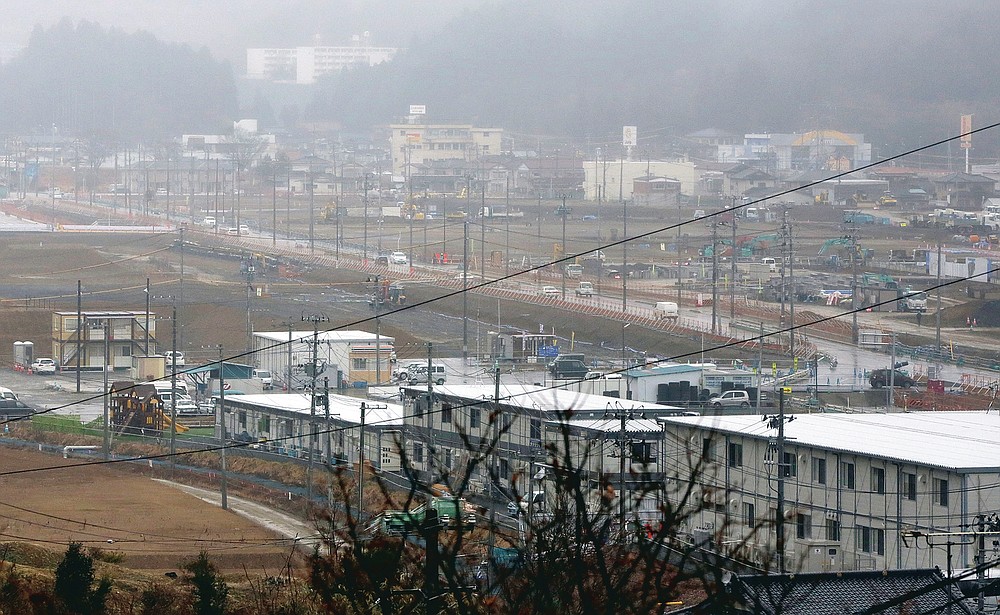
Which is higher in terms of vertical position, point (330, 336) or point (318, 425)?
point (330, 336)

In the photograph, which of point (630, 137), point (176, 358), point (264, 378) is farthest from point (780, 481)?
point (630, 137)

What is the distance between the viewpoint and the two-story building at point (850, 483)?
15.1 feet

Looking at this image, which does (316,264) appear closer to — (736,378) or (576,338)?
(576,338)

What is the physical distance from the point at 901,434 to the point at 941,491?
0.83m

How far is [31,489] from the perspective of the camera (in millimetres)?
6289

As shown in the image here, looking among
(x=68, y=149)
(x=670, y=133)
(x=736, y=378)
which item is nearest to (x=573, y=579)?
(x=736, y=378)

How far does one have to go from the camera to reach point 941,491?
15.3 feet

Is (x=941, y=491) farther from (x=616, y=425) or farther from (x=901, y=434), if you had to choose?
(x=616, y=425)

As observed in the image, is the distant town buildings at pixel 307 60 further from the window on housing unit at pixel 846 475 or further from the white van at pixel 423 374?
the window on housing unit at pixel 846 475

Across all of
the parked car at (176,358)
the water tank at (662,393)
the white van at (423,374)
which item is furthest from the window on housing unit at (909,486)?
the parked car at (176,358)

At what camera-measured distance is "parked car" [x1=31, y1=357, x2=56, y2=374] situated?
9953 mm

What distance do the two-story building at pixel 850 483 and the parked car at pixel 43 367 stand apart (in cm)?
551

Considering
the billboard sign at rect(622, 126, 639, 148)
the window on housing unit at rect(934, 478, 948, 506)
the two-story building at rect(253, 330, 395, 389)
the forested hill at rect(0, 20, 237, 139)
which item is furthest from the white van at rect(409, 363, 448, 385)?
the forested hill at rect(0, 20, 237, 139)

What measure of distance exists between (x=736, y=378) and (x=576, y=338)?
9.42 ft
